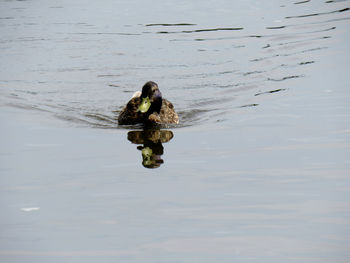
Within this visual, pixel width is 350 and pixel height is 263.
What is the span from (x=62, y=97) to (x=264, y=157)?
598 cm

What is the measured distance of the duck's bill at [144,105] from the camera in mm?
11912

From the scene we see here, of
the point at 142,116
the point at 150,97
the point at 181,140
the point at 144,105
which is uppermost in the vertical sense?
the point at 150,97

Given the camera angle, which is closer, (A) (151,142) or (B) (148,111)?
(A) (151,142)

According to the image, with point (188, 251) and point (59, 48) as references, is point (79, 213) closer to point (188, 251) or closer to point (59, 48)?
point (188, 251)

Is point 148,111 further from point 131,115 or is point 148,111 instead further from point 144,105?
point 131,115

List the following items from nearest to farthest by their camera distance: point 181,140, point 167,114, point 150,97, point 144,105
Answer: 1. point 181,140
2. point 144,105
3. point 150,97
4. point 167,114

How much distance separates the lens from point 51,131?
37.1 ft

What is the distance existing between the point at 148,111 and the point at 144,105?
16 centimetres

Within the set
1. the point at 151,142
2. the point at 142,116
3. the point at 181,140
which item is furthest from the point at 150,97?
the point at 181,140

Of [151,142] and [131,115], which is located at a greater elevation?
[131,115]

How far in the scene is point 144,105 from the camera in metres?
12.0

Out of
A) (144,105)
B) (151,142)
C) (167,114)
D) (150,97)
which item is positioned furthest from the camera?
(167,114)

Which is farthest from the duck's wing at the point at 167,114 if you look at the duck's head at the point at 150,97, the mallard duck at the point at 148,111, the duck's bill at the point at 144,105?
the duck's bill at the point at 144,105

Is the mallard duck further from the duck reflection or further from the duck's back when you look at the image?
the duck reflection
